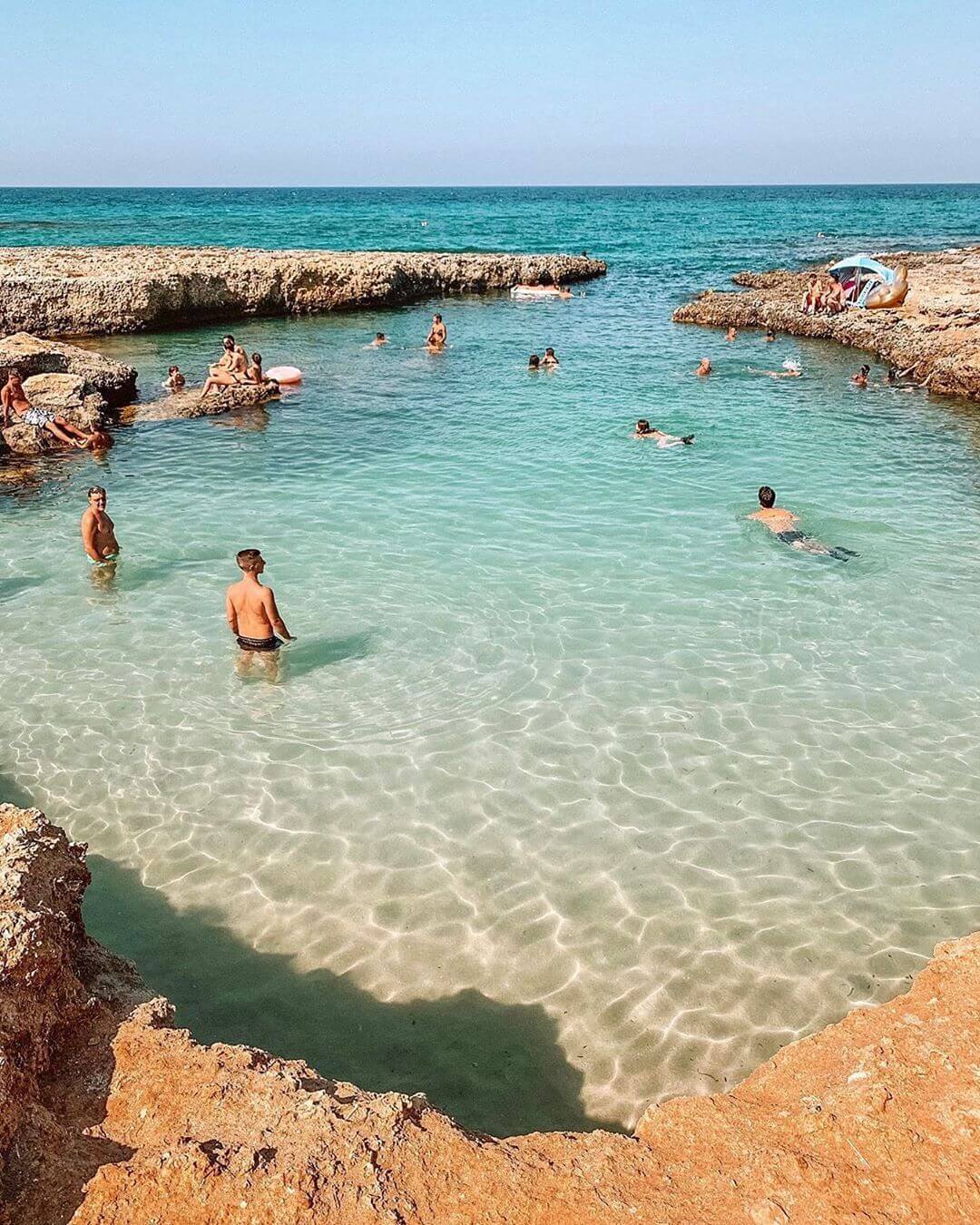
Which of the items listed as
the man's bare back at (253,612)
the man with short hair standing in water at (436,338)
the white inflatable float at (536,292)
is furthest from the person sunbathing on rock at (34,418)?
the white inflatable float at (536,292)

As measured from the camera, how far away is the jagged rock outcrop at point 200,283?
2264 centimetres

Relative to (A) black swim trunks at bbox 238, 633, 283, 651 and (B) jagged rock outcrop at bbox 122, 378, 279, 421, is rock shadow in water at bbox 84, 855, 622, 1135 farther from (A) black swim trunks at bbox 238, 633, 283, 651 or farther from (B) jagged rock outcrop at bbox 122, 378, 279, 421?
(B) jagged rock outcrop at bbox 122, 378, 279, 421

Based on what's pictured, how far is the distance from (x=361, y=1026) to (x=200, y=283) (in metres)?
25.3

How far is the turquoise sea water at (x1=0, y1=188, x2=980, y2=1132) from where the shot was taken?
14.8 feet

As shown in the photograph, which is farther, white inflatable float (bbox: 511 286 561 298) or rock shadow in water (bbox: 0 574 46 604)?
white inflatable float (bbox: 511 286 561 298)

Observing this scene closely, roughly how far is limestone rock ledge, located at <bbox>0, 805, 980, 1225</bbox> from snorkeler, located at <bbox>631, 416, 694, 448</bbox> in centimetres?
1224

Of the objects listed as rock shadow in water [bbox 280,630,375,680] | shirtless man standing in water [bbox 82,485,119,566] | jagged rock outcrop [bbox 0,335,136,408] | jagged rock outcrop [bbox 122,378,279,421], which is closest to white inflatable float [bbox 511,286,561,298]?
jagged rock outcrop [bbox 122,378,279,421]

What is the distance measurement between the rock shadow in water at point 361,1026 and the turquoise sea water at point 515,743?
19 mm

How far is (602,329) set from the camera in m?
26.0

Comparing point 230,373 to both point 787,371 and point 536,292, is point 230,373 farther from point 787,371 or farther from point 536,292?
point 536,292

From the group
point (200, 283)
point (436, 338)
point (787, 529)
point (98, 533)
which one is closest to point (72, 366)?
point (98, 533)

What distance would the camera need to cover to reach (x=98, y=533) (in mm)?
9508

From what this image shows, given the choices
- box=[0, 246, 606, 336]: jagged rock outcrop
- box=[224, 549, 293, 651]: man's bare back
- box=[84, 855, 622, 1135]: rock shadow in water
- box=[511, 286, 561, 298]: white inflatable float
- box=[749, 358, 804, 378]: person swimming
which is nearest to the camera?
box=[84, 855, 622, 1135]: rock shadow in water

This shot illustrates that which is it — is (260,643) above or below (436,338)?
below
